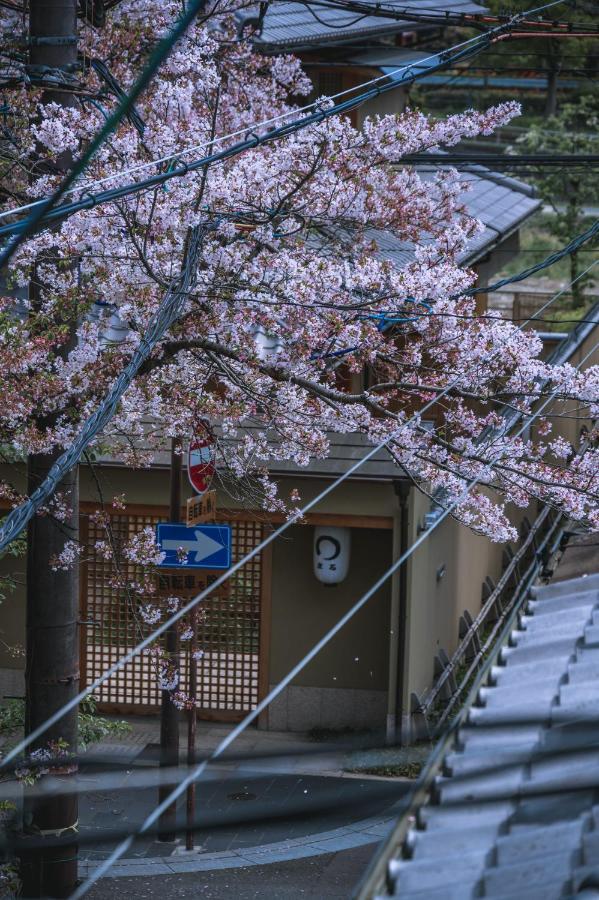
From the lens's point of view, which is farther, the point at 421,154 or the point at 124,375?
the point at 421,154

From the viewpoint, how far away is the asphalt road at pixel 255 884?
976 centimetres

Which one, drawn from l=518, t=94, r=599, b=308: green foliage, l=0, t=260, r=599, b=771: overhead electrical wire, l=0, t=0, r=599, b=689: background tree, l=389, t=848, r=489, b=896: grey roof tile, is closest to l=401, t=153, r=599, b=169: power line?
l=0, t=0, r=599, b=689: background tree

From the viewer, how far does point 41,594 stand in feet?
26.9

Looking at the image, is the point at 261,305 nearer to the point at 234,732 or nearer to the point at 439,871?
the point at 234,732

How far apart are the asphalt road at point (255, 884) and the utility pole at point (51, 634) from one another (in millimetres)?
1775

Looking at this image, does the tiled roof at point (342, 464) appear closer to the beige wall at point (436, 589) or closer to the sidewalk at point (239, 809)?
the beige wall at point (436, 589)

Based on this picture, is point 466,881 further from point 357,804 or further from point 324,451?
point 324,451

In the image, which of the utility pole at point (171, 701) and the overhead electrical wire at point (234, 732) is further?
the utility pole at point (171, 701)

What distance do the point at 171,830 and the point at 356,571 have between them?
35.6 feet

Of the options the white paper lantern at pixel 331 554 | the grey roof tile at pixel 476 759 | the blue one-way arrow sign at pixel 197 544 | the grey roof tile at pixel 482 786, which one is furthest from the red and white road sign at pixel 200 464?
the grey roof tile at pixel 482 786

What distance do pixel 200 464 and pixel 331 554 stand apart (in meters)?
3.88

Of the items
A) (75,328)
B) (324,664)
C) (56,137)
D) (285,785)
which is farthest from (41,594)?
(324,664)

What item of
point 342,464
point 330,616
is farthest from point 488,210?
point 330,616

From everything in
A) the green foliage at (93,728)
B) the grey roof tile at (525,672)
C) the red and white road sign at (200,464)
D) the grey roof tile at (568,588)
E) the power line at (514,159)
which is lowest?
the green foliage at (93,728)
